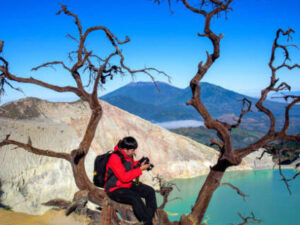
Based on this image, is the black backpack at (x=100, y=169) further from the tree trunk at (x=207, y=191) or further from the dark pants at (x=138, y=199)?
the tree trunk at (x=207, y=191)

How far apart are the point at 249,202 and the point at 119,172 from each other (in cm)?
1653

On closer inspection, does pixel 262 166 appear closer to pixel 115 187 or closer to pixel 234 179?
pixel 234 179

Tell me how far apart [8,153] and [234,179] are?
18.2 meters

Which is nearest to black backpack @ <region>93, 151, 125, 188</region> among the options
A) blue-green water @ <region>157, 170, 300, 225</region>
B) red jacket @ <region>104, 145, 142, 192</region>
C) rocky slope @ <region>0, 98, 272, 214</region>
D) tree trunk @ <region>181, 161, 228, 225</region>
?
red jacket @ <region>104, 145, 142, 192</region>

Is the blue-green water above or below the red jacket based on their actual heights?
below

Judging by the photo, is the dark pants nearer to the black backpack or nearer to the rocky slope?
the black backpack

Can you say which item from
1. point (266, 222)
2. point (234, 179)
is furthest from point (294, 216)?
point (234, 179)

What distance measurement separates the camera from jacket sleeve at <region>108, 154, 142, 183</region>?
391 centimetres

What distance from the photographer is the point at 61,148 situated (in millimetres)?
16594

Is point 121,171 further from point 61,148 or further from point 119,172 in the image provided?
point 61,148

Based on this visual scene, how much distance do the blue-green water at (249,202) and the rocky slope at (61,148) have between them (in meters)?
2.61

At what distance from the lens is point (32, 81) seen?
475cm

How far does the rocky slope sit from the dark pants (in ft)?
29.0

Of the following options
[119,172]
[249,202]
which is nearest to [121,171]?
[119,172]
